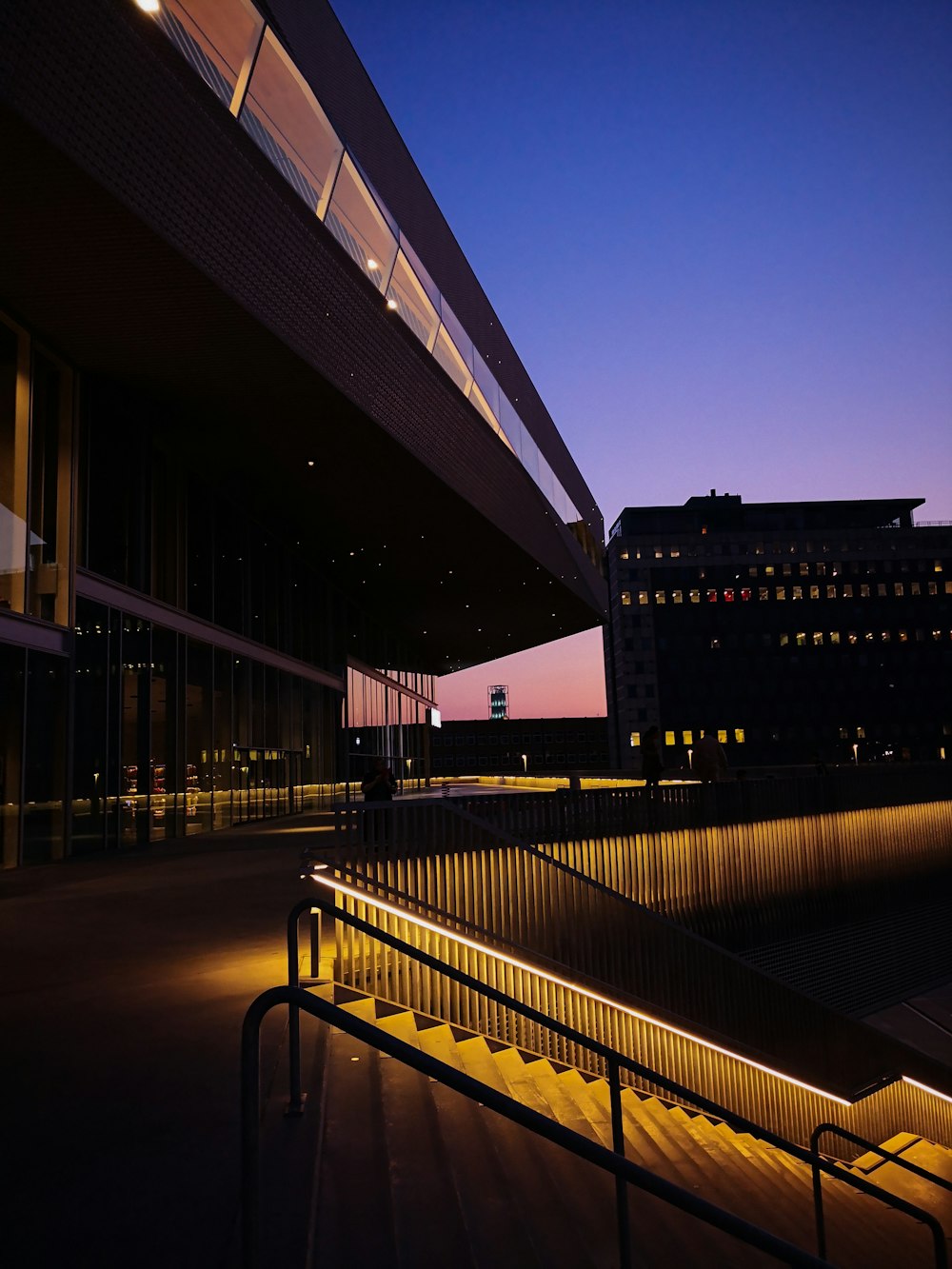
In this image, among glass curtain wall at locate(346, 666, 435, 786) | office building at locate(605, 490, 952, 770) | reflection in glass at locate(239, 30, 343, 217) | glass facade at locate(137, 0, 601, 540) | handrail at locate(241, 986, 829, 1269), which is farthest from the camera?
office building at locate(605, 490, 952, 770)

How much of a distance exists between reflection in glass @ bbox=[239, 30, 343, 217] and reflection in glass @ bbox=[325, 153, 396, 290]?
40 cm

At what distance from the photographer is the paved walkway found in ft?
11.8

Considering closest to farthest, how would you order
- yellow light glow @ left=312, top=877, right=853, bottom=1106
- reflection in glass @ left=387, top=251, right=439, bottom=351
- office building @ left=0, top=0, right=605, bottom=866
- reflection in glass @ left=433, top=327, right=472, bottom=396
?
yellow light glow @ left=312, top=877, right=853, bottom=1106, office building @ left=0, top=0, right=605, bottom=866, reflection in glass @ left=387, top=251, right=439, bottom=351, reflection in glass @ left=433, top=327, right=472, bottom=396

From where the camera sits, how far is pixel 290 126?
49.0 feet

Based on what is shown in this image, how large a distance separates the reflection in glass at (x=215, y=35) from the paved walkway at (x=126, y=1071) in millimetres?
9836

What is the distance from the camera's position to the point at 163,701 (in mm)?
19078

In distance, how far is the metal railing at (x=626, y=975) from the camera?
28.0ft

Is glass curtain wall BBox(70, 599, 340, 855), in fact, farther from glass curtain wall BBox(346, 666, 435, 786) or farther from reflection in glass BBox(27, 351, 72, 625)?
glass curtain wall BBox(346, 666, 435, 786)

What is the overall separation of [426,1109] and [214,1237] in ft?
6.58

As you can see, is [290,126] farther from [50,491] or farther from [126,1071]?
[126,1071]

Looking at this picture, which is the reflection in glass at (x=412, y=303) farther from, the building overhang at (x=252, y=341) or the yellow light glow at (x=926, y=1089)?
the yellow light glow at (x=926, y=1089)

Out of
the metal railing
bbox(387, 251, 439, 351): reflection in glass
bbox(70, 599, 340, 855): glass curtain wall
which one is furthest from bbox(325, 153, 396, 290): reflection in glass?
the metal railing

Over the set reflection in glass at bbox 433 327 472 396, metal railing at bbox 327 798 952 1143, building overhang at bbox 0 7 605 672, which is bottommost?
metal railing at bbox 327 798 952 1143

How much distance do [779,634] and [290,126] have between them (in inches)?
3530
